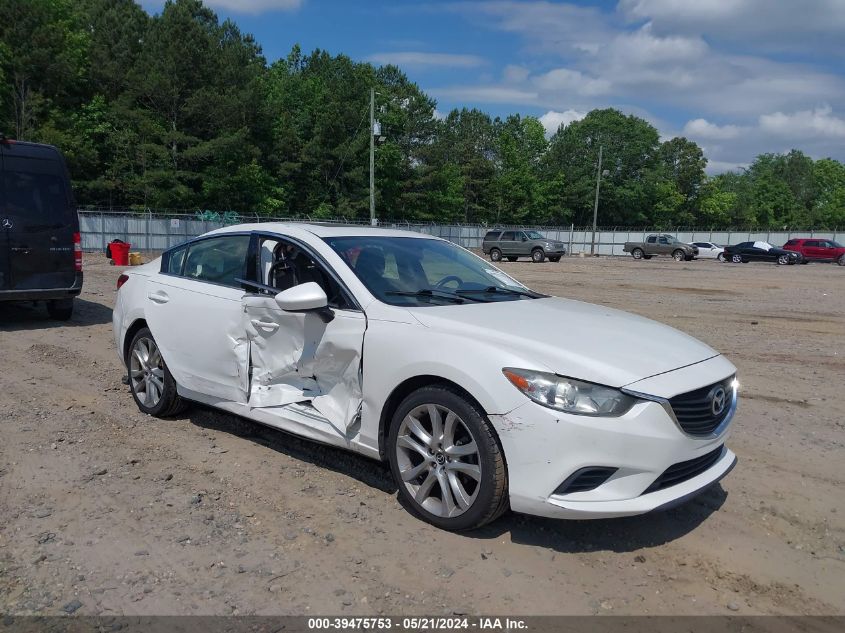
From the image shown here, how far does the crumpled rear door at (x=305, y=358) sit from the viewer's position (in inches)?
162

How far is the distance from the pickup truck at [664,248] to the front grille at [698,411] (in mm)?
43580

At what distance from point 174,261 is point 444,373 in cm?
320

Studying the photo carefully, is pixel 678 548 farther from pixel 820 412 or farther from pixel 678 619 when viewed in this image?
pixel 820 412

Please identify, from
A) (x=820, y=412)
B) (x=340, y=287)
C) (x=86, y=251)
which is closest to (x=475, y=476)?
(x=340, y=287)

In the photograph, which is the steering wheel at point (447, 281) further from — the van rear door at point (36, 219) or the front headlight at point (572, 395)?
the van rear door at point (36, 219)

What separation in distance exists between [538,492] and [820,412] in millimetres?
4134

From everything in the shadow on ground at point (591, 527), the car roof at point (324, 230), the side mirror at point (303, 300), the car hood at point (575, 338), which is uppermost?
the car roof at point (324, 230)

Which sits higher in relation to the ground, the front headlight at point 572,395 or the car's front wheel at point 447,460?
the front headlight at point 572,395

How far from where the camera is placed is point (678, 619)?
2.98 metres

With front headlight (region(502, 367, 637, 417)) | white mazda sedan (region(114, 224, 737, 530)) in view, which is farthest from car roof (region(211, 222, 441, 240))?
front headlight (region(502, 367, 637, 417))

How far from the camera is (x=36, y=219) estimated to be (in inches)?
372

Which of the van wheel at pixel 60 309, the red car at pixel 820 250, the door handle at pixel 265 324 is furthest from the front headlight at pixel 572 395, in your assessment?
the red car at pixel 820 250

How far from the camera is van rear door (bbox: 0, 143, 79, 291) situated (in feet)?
30.3

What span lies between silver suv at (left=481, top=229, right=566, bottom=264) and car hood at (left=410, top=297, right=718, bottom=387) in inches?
1328
